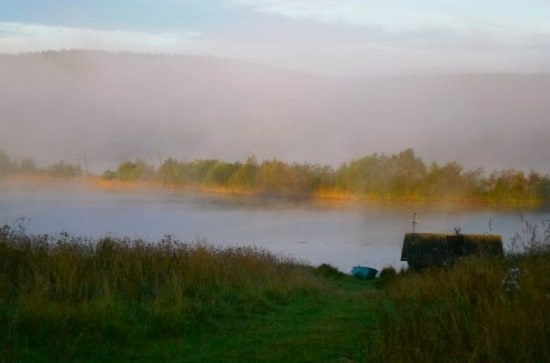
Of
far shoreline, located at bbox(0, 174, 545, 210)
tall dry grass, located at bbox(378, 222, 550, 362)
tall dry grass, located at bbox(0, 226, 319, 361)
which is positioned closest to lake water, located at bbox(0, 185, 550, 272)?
far shoreline, located at bbox(0, 174, 545, 210)

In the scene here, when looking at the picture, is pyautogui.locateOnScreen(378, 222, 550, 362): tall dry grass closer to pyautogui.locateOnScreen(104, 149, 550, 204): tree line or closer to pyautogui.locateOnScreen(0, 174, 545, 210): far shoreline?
pyautogui.locateOnScreen(0, 174, 545, 210): far shoreline

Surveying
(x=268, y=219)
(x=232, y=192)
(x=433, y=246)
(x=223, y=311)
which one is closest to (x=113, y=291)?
(x=223, y=311)

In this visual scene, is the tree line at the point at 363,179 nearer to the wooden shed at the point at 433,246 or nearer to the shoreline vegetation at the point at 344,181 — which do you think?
the shoreline vegetation at the point at 344,181

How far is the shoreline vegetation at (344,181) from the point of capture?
5325 cm

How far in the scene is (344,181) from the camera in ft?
222

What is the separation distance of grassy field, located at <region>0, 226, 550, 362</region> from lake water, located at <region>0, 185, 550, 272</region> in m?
16.0

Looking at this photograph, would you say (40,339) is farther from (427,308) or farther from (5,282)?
(427,308)

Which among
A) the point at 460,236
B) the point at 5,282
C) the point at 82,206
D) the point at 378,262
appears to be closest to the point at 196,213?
the point at 82,206

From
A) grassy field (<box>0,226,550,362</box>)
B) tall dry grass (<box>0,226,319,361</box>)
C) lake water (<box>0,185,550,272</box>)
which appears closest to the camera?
grassy field (<box>0,226,550,362</box>)

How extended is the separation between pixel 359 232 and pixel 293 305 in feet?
126

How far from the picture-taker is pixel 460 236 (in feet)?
125

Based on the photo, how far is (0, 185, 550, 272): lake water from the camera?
116ft

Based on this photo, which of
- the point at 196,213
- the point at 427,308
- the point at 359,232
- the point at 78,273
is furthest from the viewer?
the point at 359,232

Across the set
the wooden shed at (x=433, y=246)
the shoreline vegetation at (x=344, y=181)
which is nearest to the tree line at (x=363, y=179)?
the shoreline vegetation at (x=344, y=181)
